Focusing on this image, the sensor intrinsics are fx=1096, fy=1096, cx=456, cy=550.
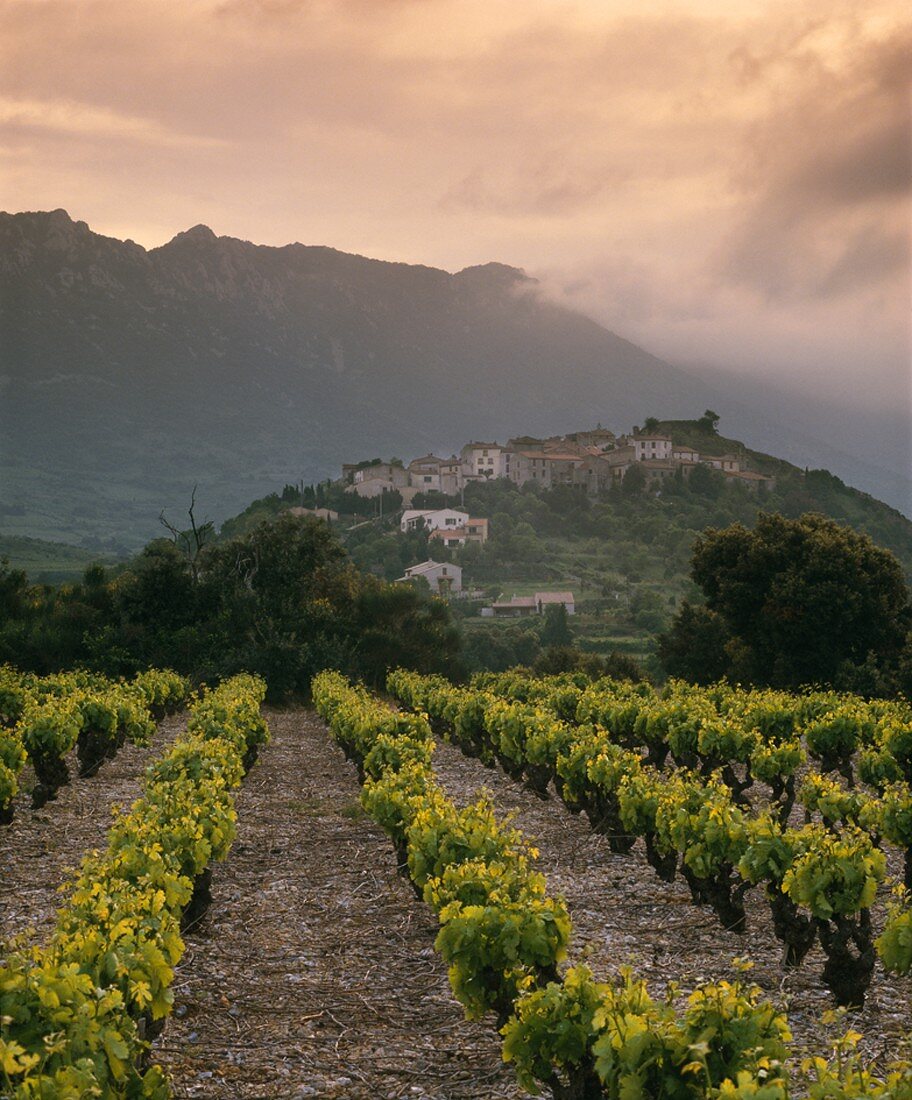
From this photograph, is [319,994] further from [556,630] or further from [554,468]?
[554,468]

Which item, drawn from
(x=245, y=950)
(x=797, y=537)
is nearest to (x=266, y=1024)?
(x=245, y=950)

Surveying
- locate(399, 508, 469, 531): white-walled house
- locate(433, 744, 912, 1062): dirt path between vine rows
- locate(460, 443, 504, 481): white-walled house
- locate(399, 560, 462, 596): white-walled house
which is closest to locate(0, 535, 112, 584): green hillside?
locate(399, 560, 462, 596): white-walled house

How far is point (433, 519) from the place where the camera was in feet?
480

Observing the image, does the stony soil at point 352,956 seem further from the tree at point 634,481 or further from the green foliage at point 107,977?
the tree at point 634,481

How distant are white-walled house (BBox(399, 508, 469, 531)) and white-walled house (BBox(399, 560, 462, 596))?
A: 15720mm

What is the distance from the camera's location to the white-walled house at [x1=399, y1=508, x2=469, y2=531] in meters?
142

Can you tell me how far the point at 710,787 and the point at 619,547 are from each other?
12656 centimetres

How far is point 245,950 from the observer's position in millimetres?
12109

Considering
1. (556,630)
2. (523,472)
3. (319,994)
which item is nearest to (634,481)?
(523,472)

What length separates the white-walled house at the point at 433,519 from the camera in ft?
468

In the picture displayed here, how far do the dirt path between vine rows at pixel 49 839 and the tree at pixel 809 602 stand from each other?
2665cm

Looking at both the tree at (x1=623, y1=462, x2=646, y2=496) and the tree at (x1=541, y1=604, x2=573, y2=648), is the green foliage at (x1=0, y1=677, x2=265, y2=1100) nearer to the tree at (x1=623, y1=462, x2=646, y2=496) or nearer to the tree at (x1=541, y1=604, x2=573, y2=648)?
the tree at (x1=541, y1=604, x2=573, y2=648)

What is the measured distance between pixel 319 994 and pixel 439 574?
11189 cm

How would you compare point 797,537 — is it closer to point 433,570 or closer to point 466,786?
point 466,786
